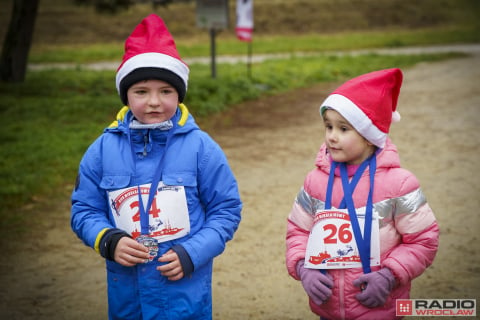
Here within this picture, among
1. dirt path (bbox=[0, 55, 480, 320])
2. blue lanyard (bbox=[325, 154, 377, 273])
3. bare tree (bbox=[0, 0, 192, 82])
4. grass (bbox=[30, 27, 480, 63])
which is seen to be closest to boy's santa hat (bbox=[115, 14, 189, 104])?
blue lanyard (bbox=[325, 154, 377, 273])

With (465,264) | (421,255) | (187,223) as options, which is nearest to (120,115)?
(187,223)

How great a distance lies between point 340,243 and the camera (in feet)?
7.76

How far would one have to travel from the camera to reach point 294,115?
10.1 meters

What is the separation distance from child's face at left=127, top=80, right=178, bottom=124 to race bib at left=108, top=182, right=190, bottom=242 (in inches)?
11.4

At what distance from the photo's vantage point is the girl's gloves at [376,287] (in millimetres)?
2303

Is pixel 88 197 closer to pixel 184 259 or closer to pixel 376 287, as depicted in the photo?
pixel 184 259

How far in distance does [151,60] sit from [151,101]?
18 centimetres

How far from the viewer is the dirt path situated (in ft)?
13.2

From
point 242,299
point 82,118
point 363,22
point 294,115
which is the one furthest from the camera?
point 363,22

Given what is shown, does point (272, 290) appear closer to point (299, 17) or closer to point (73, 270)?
point (73, 270)

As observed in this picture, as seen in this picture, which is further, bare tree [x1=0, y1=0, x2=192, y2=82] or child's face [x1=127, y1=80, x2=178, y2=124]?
bare tree [x1=0, y1=0, x2=192, y2=82]

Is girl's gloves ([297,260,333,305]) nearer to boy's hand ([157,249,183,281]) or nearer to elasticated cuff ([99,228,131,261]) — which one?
boy's hand ([157,249,183,281])

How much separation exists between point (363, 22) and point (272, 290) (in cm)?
2326

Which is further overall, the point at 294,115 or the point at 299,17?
the point at 299,17
